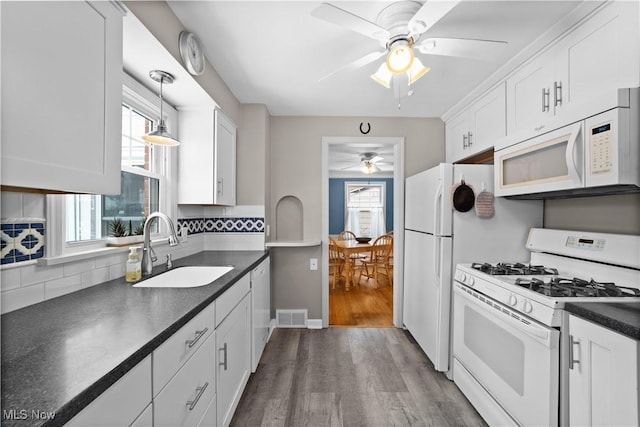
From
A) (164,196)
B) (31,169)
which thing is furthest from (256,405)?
(31,169)

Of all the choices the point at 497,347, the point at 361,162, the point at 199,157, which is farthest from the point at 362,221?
the point at 497,347

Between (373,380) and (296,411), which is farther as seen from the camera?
(373,380)

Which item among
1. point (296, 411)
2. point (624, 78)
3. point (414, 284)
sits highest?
point (624, 78)

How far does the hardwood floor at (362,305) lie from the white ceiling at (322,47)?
2.34 metres

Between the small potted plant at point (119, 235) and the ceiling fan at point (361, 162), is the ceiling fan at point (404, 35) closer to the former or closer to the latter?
the small potted plant at point (119, 235)

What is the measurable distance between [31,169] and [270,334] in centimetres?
261

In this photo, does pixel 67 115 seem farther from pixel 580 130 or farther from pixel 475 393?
pixel 475 393

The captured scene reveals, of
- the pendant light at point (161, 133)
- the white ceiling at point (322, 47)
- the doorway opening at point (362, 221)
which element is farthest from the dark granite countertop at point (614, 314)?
the pendant light at point (161, 133)

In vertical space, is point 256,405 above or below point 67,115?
below

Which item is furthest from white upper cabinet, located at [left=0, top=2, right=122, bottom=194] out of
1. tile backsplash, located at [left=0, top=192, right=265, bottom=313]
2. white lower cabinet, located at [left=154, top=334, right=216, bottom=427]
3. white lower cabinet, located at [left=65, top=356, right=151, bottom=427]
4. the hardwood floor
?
the hardwood floor

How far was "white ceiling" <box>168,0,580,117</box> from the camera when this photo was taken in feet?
5.15

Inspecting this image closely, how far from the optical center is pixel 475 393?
6.08 ft

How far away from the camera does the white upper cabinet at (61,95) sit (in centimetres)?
73

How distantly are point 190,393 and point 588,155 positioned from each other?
Answer: 79.2 inches
